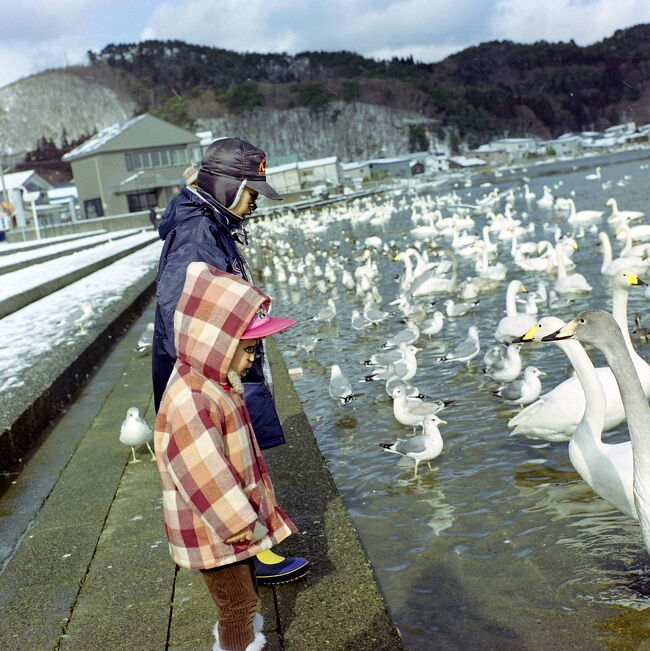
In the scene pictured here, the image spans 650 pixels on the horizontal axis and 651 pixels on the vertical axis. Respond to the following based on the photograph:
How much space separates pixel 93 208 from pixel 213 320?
71264 millimetres

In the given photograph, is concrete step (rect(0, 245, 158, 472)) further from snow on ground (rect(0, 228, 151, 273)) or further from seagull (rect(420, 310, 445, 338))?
snow on ground (rect(0, 228, 151, 273))

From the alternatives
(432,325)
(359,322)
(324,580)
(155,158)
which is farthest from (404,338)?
(155,158)

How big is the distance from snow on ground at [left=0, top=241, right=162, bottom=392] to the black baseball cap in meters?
4.48

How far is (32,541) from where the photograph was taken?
15.4 ft

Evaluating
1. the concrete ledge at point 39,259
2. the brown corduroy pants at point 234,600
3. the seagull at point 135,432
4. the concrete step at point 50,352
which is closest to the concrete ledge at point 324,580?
the brown corduroy pants at point 234,600

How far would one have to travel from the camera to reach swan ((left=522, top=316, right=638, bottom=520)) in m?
4.75

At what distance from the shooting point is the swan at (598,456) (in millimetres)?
4750

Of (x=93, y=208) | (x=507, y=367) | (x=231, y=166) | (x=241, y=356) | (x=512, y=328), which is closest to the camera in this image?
(x=241, y=356)

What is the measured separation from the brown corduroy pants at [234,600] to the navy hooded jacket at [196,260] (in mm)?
861

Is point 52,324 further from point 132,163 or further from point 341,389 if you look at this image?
point 132,163

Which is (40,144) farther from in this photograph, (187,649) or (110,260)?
(187,649)

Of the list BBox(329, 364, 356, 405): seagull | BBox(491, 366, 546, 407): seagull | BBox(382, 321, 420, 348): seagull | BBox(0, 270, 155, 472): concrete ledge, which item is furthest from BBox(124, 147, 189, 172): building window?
BBox(491, 366, 546, 407): seagull

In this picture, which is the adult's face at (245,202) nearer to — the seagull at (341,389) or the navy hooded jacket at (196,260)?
the navy hooded jacket at (196,260)

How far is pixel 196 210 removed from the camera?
12.3 ft
